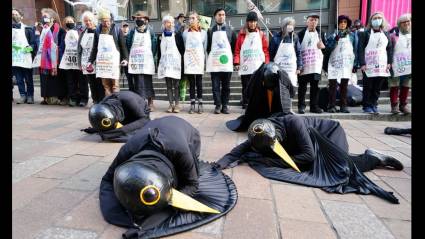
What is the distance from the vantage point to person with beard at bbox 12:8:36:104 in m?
7.52

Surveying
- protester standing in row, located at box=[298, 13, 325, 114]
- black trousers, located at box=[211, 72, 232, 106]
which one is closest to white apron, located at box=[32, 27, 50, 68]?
black trousers, located at box=[211, 72, 232, 106]

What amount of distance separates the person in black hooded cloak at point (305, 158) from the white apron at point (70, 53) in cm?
514

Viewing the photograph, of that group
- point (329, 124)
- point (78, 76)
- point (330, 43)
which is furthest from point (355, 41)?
point (78, 76)

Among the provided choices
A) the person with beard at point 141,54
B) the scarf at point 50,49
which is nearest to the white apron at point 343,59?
the person with beard at point 141,54

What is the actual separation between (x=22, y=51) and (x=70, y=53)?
136cm

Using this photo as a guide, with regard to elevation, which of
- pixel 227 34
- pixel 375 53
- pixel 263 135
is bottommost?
pixel 263 135

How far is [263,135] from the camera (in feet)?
10.5

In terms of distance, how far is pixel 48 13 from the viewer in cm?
757

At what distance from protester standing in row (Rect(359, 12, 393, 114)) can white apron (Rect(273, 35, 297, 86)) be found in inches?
63.4

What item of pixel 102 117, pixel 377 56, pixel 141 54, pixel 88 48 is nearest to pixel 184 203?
pixel 102 117

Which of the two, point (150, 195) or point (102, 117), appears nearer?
point (150, 195)

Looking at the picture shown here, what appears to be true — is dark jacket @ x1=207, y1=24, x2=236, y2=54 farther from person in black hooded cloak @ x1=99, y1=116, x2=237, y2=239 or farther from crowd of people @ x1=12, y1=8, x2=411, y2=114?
person in black hooded cloak @ x1=99, y1=116, x2=237, y2=239

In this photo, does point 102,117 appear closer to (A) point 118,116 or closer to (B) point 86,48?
(A) point 118,116
